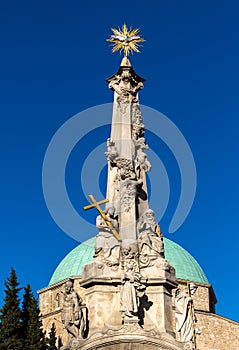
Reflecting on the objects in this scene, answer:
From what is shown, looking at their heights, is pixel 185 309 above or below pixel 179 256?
below

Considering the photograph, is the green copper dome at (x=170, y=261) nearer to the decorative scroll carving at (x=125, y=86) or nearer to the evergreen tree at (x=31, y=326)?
the evergreen tree at (x=31, y=326)

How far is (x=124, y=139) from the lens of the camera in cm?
1981

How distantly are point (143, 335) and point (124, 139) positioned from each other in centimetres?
604

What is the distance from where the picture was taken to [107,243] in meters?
17.6

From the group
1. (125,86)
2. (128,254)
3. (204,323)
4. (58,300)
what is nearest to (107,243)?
(128,254)

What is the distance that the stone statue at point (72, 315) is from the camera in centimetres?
1694

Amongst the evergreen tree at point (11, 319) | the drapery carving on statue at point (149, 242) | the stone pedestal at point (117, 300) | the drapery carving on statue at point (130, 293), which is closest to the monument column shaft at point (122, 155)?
the drapery carving on statue at point (149, 242)

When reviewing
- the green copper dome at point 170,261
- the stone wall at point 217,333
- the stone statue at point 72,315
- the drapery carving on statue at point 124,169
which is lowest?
the stone statue at point 72,315

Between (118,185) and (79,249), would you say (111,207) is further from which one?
(79,249)

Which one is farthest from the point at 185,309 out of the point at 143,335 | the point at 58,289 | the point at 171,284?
the point at 58,289

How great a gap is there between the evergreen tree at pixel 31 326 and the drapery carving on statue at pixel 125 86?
9471 millimetres

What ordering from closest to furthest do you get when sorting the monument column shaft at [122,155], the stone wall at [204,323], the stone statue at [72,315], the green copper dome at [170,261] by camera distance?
the stone statue at [72,315], the monument column shaft at [122,155], the stone wall at [204,323], the green copper dome at [170,261]

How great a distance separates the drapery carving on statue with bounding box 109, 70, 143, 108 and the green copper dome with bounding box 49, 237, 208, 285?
28.6 meters

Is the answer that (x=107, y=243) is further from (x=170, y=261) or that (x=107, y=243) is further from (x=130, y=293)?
(x=170, y=261)
